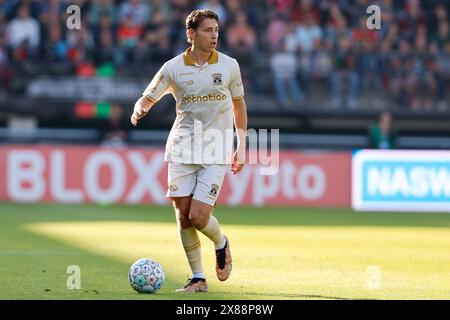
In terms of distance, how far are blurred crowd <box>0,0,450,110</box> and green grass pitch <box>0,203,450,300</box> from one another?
4.14m

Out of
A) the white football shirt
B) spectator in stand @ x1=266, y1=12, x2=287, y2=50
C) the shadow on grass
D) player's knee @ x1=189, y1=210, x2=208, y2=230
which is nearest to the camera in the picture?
player's knee @ x1=189, y1=210, x2=208, y2=230

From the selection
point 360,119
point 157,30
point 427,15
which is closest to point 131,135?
point 157,30

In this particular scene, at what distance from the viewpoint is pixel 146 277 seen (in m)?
10.2

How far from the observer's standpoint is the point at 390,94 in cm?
2739

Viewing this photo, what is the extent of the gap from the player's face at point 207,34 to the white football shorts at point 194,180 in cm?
111

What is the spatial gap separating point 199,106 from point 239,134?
529 mm

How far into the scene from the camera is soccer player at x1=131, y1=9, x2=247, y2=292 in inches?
411

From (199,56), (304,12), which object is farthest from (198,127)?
(304,12)

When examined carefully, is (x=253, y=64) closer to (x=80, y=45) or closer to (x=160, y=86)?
(x=80, y=45)

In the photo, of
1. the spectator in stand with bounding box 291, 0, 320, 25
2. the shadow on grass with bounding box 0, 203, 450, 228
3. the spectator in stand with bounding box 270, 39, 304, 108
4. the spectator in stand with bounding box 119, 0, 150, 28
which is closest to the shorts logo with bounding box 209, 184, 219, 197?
the shadow on grass with bounding box 0, 203, 450, 228

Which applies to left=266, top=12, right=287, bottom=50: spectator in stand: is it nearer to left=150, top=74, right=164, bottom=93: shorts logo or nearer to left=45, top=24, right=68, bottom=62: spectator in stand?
left=45, top=24, right=68, bottom=62: spectator in stand

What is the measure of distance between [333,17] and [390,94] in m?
2.39

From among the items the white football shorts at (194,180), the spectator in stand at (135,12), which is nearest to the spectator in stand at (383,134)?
the spectator in stand at (135,12)

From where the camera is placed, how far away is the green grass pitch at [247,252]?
1054 cm
